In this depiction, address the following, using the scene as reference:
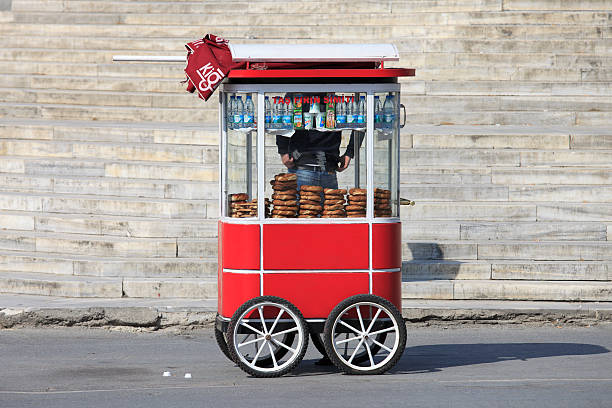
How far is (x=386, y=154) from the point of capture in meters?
7.34

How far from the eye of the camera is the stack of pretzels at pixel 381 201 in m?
7.35

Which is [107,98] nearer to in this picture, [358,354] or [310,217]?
[310,217]

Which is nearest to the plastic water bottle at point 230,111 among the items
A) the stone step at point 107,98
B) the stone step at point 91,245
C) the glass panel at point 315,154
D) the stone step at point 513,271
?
the glass panel at point 315,154

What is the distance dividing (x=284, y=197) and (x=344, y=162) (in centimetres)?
53

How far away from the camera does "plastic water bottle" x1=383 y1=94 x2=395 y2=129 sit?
7.28 metres

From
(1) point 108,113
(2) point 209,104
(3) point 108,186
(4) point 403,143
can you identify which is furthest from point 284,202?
(1) point 108,113

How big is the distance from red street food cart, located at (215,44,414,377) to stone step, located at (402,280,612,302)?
242cm

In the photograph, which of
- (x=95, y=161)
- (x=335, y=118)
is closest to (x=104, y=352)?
(x=335, y=118)

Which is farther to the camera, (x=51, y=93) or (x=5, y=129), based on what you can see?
(x=51, y=93)

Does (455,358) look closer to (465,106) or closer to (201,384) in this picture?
(201,384)

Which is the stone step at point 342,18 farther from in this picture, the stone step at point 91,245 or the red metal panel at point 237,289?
the red metal panel at point 237,289

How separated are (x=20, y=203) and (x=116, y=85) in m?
3.99

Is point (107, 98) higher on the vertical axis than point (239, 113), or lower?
higher

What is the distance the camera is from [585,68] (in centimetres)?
1479
